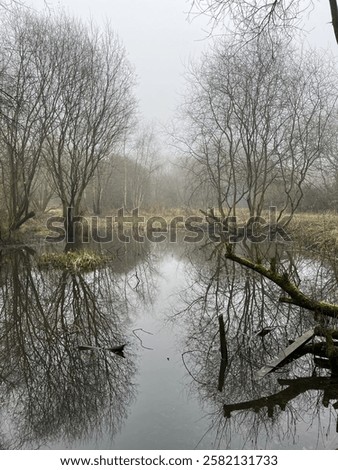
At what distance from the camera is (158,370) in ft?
20.5

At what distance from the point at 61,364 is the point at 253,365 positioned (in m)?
2.89

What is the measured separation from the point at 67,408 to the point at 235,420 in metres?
2.04

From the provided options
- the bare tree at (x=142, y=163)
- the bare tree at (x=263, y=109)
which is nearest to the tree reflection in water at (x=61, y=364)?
the bare tree at (x=263, y=109)

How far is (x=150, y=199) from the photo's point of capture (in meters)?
53.4

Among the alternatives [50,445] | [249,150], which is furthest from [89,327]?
[249,150]

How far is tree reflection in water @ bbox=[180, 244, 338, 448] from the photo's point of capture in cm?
466

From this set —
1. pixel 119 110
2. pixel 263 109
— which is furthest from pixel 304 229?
pixel 119 110

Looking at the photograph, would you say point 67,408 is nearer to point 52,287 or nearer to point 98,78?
→ point 52,287

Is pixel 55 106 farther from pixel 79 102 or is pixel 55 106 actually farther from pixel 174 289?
pixel 174 289

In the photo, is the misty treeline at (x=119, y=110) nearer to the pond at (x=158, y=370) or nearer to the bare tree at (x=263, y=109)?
the bare tree at (x=263, y=109)

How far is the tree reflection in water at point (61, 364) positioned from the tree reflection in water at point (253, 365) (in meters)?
1.21

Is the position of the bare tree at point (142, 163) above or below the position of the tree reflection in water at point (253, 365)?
above

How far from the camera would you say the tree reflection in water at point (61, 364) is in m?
4.75

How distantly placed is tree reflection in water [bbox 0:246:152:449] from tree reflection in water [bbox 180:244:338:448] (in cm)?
121
